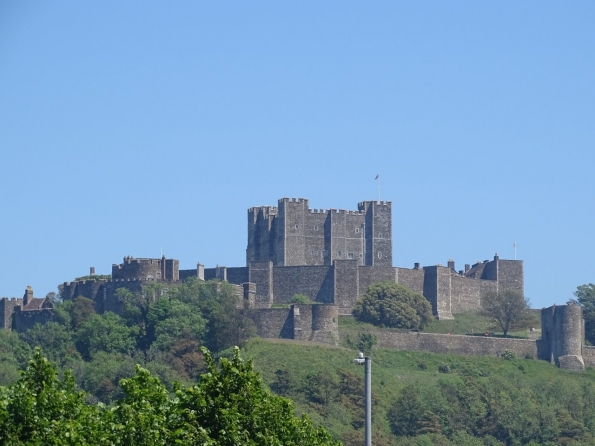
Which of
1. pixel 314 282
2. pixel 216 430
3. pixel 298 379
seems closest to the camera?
pixel 216 430

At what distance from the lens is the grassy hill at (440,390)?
67688mm

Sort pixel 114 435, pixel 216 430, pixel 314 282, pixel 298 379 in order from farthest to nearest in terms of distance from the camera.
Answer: pixel 314 282, pixel 298 379, pixel 216 430, pixel 114 435

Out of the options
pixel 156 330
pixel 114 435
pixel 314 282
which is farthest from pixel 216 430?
pixel 314 282

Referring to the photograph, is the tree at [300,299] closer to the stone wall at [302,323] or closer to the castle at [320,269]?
the castle at [320,269]

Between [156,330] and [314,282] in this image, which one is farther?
[314,282]

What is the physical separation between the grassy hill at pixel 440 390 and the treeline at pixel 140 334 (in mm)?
2327

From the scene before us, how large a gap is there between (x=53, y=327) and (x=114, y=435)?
49.4 metres

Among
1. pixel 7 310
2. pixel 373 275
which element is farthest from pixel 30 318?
pixel 373 275

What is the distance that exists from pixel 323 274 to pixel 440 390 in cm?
1055

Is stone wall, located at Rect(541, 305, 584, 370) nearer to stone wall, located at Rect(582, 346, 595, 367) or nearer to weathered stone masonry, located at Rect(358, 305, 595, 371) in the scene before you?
weathered stone masonry, located at Rect(358, 305, 595, 371)

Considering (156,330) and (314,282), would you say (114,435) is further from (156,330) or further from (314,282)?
(314,282)

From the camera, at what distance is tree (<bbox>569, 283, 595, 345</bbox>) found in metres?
81.9

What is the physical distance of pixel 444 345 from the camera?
249 ft

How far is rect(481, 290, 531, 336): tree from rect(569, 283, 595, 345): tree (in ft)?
10.6
